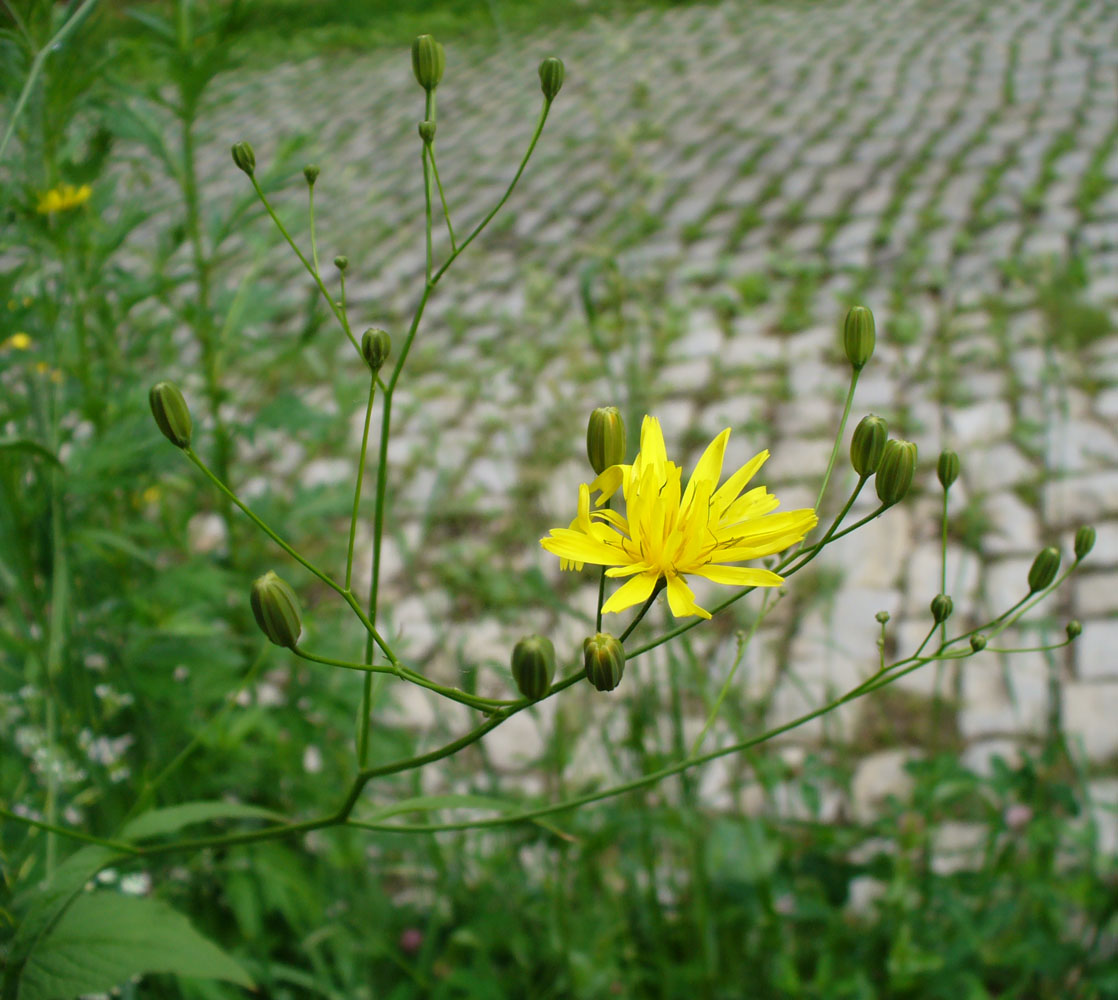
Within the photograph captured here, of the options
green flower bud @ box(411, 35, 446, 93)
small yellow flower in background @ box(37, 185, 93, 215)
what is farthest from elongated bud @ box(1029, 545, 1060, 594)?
small yellow flower in background @ box(37, 185, 93, 215)

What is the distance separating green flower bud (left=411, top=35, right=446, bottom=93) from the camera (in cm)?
87

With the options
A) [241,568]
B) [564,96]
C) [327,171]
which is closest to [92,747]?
[241,568]

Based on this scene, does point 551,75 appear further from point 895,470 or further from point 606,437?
point 895,470

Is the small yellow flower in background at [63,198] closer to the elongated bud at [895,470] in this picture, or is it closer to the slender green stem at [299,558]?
the slender green stem at [299,558]

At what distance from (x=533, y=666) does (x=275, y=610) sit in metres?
0.20

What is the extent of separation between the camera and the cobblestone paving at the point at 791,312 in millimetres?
2441

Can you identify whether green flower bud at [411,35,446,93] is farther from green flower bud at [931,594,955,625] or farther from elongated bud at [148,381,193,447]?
green flower bud at [931,594,955,625]

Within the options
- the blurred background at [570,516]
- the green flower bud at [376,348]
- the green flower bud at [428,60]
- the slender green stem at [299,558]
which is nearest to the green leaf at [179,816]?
Answer: the blurred background at [570,516]

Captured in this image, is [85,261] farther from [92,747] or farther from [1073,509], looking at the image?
[1073,509]

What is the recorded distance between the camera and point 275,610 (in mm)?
725

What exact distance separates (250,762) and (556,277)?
318cm

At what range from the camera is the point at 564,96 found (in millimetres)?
6523

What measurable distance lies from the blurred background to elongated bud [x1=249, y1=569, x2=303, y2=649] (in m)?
0.45

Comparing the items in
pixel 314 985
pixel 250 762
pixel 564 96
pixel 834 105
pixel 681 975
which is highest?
pixel 564 96
